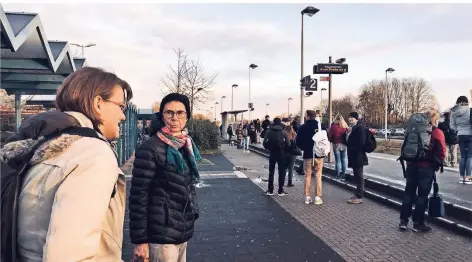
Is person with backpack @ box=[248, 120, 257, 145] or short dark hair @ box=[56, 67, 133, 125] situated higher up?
short dark hair @ box=[56, 67, 133, 125]

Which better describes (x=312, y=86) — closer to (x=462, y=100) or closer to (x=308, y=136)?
(x=462, y=100)

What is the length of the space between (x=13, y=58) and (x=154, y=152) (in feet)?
25.0

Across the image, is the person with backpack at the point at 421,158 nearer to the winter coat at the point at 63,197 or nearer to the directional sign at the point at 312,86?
the winter coat at the point at 63,197

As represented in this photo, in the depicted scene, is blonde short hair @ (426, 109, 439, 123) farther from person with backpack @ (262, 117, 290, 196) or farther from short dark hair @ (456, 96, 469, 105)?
person with backpack @ (262, 117, 290, 196)

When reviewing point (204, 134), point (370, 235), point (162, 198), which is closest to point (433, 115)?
point (370, 235)

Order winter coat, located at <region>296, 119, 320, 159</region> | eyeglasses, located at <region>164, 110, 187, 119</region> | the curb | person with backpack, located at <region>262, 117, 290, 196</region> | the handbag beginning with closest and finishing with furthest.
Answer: eyeglasses, located at <region>164, 110, 187, 119</region> < the handbag < the curb < winter coat, located at <region>296, 119, 320, 159</region> < person with backpack, located at <region>262, 117, 290, 196</region>

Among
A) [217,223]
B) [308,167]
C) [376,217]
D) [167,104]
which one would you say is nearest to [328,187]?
[308,167]

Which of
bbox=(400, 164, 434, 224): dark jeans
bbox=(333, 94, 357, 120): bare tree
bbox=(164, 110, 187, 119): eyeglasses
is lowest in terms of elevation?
bbox=(400, 164, 434, 224): dark jeans

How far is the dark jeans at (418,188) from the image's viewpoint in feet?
19.6

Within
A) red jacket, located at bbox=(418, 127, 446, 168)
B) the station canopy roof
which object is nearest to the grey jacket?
red jacket, located at bbox=(418, 127, 446, 168)

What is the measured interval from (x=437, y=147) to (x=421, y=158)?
0.32 m

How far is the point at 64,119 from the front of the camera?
1476 millimetres

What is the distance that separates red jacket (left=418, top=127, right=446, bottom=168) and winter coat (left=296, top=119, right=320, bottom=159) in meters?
2.84

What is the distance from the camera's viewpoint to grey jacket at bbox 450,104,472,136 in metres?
9.11
